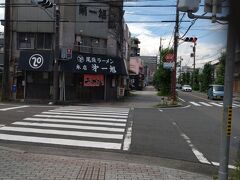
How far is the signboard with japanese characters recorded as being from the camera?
106 ft

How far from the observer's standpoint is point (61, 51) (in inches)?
1240

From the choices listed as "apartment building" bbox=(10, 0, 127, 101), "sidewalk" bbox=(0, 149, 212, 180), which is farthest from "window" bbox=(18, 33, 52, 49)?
"sidewalk" bbox=(0, 149, 212, 180)

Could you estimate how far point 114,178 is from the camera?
7.20m

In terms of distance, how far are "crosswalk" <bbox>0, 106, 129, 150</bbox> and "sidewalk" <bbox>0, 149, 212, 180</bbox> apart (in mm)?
2945

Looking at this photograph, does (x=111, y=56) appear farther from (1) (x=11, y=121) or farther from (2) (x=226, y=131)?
(2) (x=226, y=131)

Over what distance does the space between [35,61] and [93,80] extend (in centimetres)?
485

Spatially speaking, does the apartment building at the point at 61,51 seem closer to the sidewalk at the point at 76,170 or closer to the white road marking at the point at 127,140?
the white road marking at the point at 127,140

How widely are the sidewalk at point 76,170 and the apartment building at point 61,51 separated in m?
22.7

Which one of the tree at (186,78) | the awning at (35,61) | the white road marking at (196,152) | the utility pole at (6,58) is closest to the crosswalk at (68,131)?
the white road marking at (196,152)

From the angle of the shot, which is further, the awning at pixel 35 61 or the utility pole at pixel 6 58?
the awning at pixel 35 61

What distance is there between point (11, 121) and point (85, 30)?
18069mm

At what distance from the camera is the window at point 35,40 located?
3291cm

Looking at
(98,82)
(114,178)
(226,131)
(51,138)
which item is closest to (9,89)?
(98,82)

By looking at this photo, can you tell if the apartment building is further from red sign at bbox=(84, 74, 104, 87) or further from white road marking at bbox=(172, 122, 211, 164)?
white road marking at bbox=(172, 122, 211, 164)
